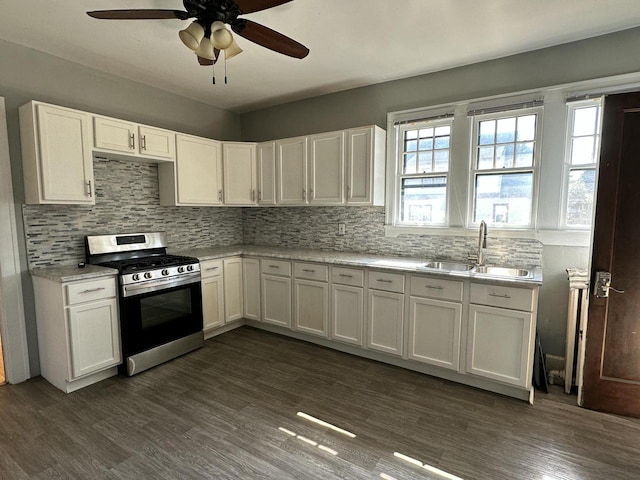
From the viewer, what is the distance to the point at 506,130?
289cm

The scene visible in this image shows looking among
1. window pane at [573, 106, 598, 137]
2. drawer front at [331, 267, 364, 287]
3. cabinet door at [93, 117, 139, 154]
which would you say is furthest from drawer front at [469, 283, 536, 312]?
cabinet door at [93, 117, 139, 154]

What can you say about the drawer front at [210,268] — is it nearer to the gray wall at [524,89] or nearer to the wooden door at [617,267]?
the gray wall at [524,89]

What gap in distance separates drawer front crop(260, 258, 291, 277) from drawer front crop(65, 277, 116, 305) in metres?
1.46

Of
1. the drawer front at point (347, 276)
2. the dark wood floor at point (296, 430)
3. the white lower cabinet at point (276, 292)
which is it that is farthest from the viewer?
the white lower cabinet at point (276, 292)

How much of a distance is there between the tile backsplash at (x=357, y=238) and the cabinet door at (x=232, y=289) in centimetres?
72

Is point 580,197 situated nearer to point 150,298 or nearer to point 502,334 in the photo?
point 502,334

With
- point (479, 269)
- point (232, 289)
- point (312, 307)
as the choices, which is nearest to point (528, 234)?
point (479, 269)

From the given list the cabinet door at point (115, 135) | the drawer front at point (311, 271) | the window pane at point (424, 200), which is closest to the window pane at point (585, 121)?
the window pane at point (424, 200)

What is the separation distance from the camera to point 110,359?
8.89 feet

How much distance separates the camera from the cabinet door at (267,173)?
3.86m

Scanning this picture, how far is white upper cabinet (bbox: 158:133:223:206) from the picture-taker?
136 inches

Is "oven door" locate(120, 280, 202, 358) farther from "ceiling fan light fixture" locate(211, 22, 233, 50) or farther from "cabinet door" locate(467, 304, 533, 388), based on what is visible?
"cabinet door" locate(467, 304, 533, 388)

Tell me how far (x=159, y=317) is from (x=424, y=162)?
295 cm

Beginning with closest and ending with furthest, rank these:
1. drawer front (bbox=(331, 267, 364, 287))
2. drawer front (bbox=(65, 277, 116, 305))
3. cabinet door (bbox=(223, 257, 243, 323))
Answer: drawer front (bbox=(65, 277, 116, 305)) → drawer front (bbox=(331, 267, 364, 287)) → cabinet door (bbox=(223, 257, 243, 323))
